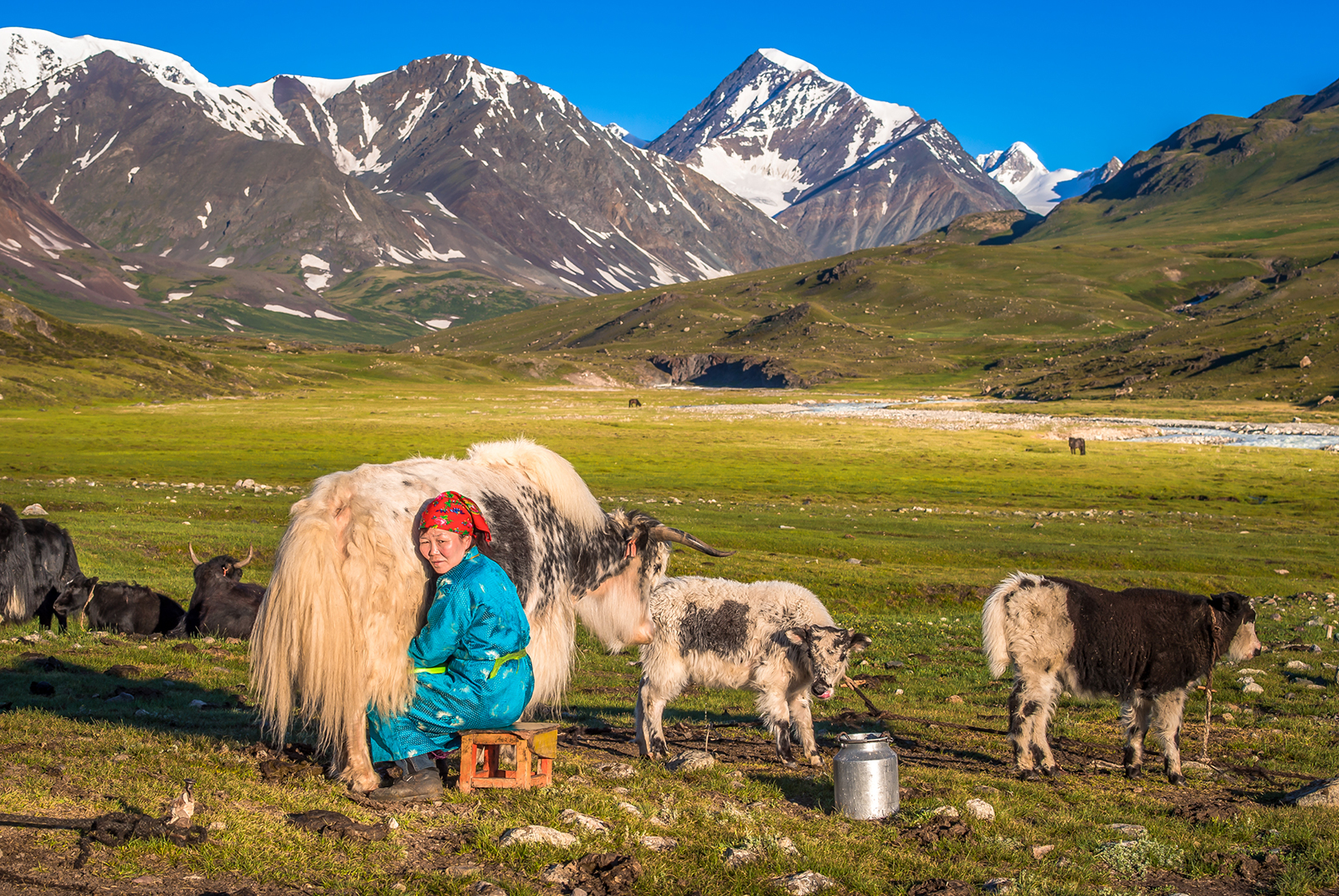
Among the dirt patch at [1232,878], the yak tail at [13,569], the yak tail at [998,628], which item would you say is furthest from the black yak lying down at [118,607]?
the dirt patch at [1232,878]

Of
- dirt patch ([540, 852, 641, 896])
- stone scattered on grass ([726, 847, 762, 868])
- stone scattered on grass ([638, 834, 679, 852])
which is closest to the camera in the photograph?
dirt patch ([540, 852, 641, 896])

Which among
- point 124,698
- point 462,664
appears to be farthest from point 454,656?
point 124,698

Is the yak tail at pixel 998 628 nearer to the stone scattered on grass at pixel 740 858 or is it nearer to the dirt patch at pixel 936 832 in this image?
the dirt patch at pixel 936 832

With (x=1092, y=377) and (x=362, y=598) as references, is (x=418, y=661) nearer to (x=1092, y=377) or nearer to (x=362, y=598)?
(x=362, y=598)

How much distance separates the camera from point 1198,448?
221 feet

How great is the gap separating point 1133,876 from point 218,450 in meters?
59.4

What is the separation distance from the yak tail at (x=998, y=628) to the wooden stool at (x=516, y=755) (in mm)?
5008

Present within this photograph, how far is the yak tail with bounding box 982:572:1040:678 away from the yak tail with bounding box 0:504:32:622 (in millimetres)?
15260

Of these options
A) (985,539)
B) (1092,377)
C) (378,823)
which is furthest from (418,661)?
(1092,377)

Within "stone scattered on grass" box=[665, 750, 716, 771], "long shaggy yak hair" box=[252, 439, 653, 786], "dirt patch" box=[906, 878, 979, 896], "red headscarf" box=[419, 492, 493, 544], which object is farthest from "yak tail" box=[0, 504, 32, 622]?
"dirt patch" box=[906, 878, 979, 896]

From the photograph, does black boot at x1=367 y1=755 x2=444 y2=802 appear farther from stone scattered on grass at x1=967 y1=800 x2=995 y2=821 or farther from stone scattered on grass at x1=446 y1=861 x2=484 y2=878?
stone scattered on grass at x1=967 y1=800 x2=995 y2=821

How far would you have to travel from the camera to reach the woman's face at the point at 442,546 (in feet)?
24.7

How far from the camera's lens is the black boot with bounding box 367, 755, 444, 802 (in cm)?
737

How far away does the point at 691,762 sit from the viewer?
9.12 meters
